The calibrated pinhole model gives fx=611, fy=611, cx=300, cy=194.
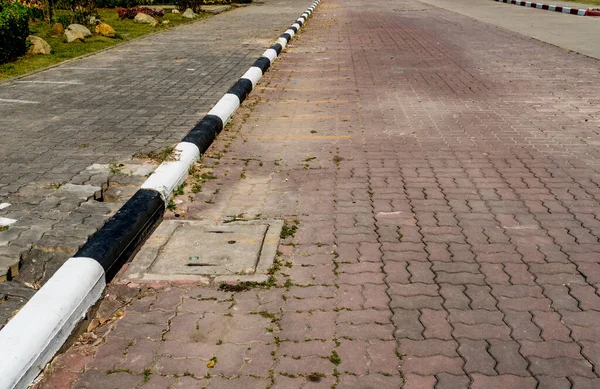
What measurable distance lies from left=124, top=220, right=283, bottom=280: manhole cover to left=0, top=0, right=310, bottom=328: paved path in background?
0.53m

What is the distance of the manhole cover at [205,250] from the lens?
399 centimetres

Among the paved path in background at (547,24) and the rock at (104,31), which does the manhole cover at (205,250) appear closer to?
the paved path in background at (547,24)

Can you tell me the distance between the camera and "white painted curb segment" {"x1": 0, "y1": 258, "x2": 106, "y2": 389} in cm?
288

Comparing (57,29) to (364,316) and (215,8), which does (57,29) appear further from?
(364,316)

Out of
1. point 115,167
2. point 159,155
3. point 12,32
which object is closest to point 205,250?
point 115,167

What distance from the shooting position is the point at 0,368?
279 cm

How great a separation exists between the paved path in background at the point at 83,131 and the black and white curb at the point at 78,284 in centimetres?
29

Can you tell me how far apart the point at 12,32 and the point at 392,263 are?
1080 centimetres

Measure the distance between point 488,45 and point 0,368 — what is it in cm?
1425

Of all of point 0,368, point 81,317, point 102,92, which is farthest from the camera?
point 102,92

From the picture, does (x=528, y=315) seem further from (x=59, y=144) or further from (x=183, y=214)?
(x=59, y=144)

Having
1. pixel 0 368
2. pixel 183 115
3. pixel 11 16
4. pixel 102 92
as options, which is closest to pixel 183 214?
pixel 0 368

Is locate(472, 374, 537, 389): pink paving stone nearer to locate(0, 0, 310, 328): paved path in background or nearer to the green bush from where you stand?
locate(0, 0, 310, 328): paved path in background

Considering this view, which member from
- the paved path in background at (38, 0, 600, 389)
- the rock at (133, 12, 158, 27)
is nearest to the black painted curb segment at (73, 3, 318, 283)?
the paved path in background at (38, 0, 600, 389)
